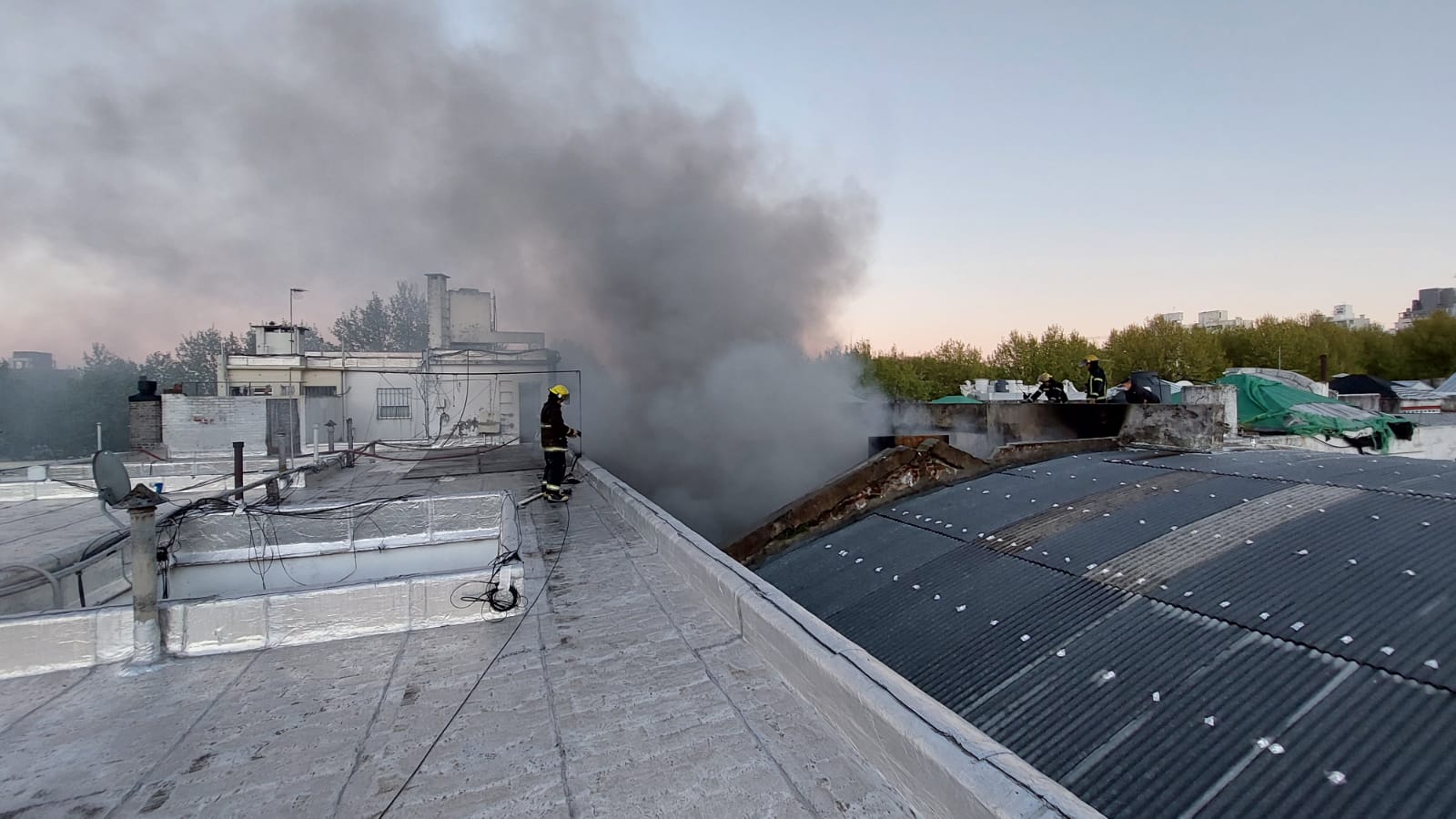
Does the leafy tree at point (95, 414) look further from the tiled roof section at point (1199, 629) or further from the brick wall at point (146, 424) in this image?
the tiled roof section at point (1199, 629)

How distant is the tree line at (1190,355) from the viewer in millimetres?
27594

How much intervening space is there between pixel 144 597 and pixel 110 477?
2.42 ft

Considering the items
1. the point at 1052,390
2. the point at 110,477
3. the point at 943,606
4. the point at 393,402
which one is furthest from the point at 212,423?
the point at 1052,390

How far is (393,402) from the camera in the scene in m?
17.4

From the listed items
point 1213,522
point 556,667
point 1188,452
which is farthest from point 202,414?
point 1188,452

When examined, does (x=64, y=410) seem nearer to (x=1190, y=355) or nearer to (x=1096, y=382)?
(x=1096, y=382)

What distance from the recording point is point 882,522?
21.9 ft

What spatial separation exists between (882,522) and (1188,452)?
161 inches

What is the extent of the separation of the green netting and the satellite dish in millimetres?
14655

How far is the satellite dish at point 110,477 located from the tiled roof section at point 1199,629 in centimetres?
415

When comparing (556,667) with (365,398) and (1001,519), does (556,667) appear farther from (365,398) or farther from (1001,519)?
(365,398)

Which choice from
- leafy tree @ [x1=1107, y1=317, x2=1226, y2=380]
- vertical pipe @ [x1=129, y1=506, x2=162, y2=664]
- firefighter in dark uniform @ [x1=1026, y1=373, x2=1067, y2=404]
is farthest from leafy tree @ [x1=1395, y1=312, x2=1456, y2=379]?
vertical pipe @ [x1=129, y1=506, x2=162, y2=664]

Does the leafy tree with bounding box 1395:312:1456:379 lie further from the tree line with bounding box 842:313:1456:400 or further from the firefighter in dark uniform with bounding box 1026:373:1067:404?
the firefighter in dark uniform with bounding box 1026:373:1067:404

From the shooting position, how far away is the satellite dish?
3139 millimetres
